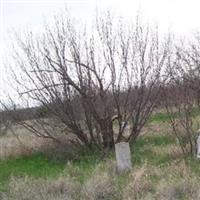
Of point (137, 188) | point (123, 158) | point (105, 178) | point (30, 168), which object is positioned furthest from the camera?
point (30, 168)

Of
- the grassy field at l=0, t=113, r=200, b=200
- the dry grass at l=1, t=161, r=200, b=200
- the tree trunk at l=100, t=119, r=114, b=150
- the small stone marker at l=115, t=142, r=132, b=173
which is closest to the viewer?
the dry grass at l=1, t=161, r=200, b=200

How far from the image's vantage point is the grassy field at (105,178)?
7973mm

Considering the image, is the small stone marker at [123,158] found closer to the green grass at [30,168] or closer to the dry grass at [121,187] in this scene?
the dry grass at [121,187]

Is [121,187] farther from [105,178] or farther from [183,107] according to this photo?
[183,107]

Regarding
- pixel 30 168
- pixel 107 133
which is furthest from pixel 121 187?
pixel 107 133

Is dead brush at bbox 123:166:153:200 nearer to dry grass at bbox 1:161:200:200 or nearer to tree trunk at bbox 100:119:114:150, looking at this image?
dry grass at bbox 1:161:200:200

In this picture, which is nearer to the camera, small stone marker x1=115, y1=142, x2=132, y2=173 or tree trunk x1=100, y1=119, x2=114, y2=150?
small stone marker x1=115, y1=142, x2=132, y2=173

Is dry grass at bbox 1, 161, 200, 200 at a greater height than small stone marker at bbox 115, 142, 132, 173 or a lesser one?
lesser

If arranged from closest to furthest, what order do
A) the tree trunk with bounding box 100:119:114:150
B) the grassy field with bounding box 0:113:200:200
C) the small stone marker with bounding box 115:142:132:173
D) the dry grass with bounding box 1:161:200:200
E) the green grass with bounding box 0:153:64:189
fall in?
the dry grass with bounding box 1:161:200:200, the grassy field with bounding box 0:113:200:200, the small stone marker with bounding box 115:142:132:173, the green grass with bounding box 0:153:64:189, the tree trunk with bounding box 100:119:114:150

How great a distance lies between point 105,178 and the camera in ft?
28.4

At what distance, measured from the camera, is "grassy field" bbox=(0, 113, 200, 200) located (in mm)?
7973

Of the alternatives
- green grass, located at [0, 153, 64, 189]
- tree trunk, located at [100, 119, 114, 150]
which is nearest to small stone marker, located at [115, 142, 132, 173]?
green grass, located at [0, 153, 64, 189]

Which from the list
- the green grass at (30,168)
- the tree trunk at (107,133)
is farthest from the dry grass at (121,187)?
the tree trunk at (107,133)

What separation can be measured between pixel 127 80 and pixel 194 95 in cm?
205
